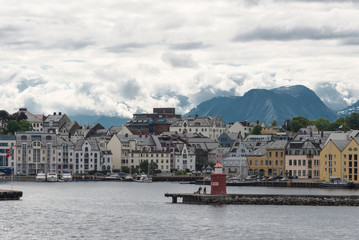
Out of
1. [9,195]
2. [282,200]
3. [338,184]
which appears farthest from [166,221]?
[338,184]

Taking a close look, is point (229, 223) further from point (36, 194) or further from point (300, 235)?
point (36, 194)

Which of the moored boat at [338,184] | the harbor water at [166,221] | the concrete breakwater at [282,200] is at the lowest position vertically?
the harbor water at [166,221]

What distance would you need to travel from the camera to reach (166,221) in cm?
11212

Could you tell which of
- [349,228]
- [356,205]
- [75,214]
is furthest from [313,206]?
[75,214]

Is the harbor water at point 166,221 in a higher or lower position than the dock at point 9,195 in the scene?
lower

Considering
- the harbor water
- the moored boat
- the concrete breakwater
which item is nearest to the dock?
the harbor water

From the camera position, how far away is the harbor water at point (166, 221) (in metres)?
99.5

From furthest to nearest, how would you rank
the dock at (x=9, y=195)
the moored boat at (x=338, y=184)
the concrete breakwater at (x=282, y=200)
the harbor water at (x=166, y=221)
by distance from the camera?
the moored boat at (x=338, y=184), the dock at (x=9, y=195), the concrete breakwater at (x=282, y=200), the harbor water at (x=166, y=221)

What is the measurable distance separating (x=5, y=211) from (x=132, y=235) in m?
31.0

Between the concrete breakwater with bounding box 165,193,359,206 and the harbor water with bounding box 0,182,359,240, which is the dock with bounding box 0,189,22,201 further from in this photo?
the concrete breakwater with bounding box 165,193,359,206

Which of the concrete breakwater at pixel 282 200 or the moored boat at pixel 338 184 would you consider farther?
the moored boat at pixel 338 184

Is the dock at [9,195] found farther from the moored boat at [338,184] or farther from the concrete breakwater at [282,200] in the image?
the moored boat at [338,184]

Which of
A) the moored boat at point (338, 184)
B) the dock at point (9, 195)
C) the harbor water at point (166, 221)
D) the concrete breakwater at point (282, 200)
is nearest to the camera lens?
the harbor water at point (166, 221)

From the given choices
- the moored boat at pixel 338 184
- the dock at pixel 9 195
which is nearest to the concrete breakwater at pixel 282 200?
the dock at pixel 9 195
